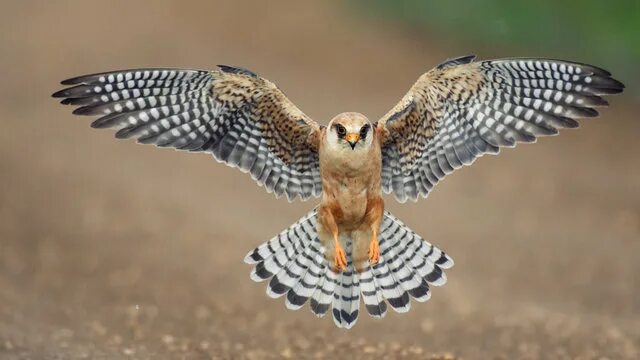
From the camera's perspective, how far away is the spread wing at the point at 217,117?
290 inches

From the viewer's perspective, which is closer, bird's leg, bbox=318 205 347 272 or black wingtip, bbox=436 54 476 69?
black wingtip, bbox=436 54 476 69

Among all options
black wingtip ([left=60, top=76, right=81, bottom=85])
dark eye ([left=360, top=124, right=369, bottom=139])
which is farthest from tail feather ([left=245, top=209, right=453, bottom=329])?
black wingtip ([left=60, top=76, right=81, bottom=85])

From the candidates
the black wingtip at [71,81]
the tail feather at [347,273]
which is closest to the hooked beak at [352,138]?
the tail feather at [347,273]

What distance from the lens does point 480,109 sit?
784cm

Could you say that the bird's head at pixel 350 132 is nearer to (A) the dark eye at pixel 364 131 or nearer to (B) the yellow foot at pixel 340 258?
(A) the dark eye at pixel 364 131

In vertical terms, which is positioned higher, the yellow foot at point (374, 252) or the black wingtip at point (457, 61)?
the black wingtip at point (457, 61)

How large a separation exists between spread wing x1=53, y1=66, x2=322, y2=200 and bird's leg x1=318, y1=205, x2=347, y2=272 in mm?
310

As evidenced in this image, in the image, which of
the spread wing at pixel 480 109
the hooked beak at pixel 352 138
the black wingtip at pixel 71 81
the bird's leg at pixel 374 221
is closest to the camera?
the black wingtip at pixel 71 81

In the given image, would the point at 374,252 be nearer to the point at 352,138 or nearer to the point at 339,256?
the point at 339,256

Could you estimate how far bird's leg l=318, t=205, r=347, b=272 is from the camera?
7.82 meters

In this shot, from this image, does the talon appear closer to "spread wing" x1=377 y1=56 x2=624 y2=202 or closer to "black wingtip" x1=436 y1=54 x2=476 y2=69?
"spread wing" x1=377 y1=56 x2=624 y2=202

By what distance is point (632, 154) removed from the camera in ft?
49.3

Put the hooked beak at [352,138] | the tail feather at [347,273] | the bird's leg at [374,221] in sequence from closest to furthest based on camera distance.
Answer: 1. the hooked beak at [352,138]
2. the bird's leg at [374,221]
3. the tail feather at [347,273]

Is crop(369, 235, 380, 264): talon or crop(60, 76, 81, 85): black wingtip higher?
crop(60, 76, 81, 85): black wingtip
